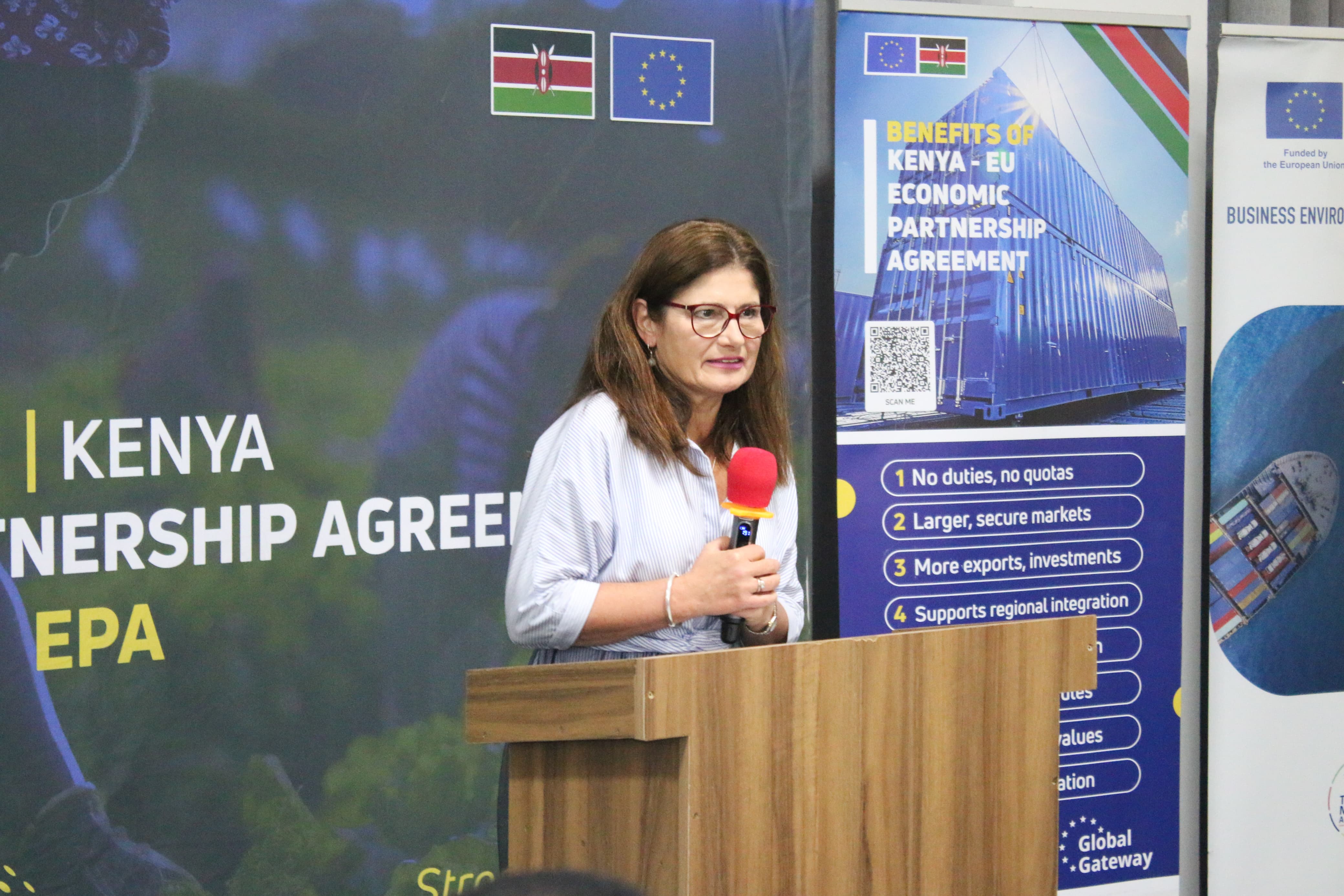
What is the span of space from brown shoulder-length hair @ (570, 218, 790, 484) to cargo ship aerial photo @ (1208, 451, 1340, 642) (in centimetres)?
216

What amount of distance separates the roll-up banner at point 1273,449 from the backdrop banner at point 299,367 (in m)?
1.42

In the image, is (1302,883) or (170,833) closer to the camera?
(170,833)

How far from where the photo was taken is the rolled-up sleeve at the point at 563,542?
1623mm

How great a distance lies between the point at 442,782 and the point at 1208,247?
273cm

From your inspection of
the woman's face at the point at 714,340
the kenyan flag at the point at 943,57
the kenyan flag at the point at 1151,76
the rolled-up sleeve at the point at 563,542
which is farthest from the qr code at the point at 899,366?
the rolled-up sleeve at the point at 563,542

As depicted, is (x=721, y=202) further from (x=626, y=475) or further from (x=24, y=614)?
(x=24, y=614)

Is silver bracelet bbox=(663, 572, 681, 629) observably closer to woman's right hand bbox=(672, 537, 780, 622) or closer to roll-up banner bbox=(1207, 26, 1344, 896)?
woman's right hand bbox=(672, 537, 780, 622)

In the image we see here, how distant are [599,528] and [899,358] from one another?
5.51ft

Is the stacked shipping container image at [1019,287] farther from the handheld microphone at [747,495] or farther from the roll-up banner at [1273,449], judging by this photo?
the handheld microphone at [747,495]

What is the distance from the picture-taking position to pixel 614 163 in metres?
2.98

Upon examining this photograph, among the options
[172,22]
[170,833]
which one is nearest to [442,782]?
[170,833]

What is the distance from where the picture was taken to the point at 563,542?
5.48 feet

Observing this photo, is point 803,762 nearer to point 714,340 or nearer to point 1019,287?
point 714,340

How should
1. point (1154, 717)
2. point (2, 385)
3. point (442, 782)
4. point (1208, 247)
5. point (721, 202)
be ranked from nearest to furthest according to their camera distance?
point (2, 385)
point (442, 782)
point (721, 202)
point (1154, 717)
point (1208, 247)
